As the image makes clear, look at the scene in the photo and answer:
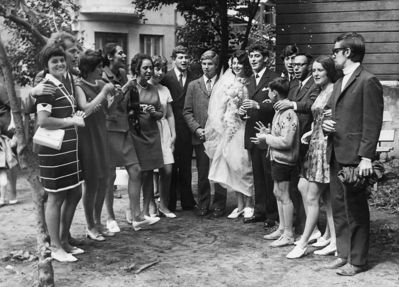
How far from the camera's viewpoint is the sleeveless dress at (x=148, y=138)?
690cm

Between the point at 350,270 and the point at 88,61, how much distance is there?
325cm

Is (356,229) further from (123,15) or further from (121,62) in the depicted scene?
(123,15)

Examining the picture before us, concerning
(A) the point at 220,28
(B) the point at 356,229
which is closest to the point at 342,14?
(A) the point at 220,28

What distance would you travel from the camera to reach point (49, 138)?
5.22 metres

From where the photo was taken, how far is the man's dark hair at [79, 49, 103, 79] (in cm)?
608

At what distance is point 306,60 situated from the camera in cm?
627

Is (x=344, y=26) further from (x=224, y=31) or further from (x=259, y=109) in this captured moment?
(x=259, y=109)

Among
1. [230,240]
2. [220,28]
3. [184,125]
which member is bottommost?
[230,240]

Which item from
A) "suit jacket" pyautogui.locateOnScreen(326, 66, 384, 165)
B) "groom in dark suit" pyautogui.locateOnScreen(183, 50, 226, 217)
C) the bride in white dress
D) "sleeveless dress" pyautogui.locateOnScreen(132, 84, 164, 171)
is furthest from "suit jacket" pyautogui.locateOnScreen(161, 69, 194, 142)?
"suit jacket" pyautogui.locateOnScreen(326, 66, 384, 165)

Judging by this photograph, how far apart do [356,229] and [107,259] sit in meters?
2.34

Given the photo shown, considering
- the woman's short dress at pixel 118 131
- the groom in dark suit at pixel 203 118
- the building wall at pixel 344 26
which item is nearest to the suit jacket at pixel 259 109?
the groom in dark suit at pixel 203 118

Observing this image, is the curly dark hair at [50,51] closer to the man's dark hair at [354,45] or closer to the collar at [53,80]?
the collar at [53,80]

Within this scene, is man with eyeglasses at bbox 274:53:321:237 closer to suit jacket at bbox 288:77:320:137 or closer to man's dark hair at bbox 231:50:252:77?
suit jacket at bbox 288:77:320:137

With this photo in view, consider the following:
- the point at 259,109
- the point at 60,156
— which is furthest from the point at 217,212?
the point at 60,156
